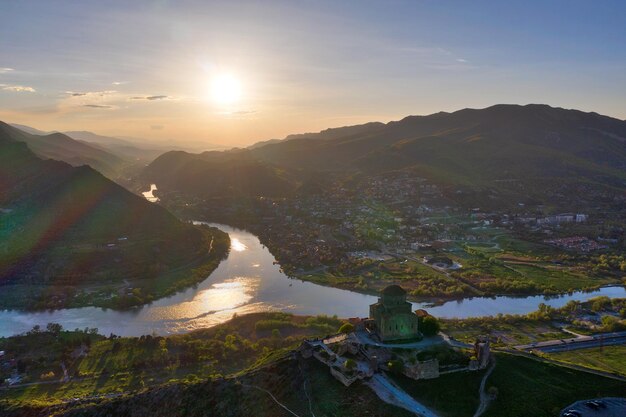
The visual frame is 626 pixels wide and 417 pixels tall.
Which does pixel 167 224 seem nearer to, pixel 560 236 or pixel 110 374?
pixel 110 374

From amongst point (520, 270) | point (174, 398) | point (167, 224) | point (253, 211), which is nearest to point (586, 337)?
point (520, 270)

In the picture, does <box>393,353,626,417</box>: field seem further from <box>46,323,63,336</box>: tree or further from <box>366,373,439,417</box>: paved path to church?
<box>46,323,63,336</box>: tree

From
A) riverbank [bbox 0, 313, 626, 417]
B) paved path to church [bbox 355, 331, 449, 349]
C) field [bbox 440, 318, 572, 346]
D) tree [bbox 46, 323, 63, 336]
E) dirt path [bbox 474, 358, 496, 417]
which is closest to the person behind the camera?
dirt path [bbox 474, 358, 496, 417]

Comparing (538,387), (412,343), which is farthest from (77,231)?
(538,387)

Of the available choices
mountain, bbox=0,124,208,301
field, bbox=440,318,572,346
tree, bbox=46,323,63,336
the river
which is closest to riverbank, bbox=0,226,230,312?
mountain, bbox=0,124,208,301

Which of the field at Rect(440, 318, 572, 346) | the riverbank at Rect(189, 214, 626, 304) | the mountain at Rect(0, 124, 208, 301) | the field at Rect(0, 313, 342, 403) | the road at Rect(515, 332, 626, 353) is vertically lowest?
the field at Rect(0, 313, 342, 403)

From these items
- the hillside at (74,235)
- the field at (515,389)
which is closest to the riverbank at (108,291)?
the hillside at (74,235)

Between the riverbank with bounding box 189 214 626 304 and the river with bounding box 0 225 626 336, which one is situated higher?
the riverbank with bounding box 189 214 626 304
